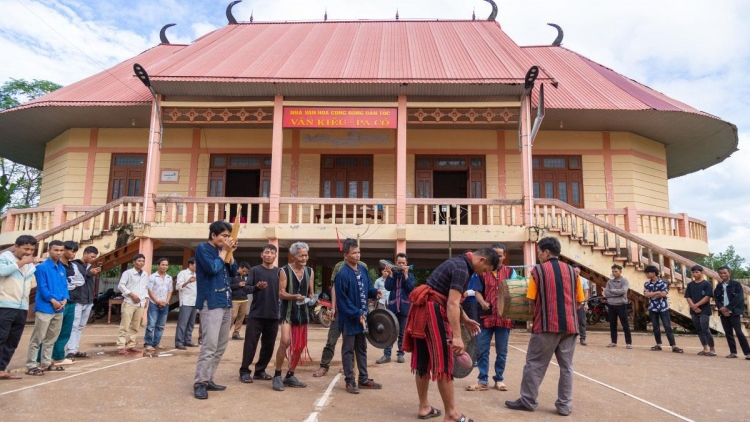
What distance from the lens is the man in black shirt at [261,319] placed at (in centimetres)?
532

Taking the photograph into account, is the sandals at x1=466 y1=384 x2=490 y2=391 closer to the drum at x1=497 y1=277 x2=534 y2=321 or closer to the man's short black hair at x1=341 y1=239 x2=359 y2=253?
the drum at x1=497 y1=277 x2=534 y2=321

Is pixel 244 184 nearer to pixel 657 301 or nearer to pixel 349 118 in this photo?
pixel 349 118

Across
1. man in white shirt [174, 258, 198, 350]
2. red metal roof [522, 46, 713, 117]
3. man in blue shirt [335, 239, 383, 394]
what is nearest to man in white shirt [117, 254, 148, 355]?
man in white shirt [174, 258, 198, 350]

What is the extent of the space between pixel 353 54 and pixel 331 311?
33.0 ft

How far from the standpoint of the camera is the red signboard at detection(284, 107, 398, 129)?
11.7 m

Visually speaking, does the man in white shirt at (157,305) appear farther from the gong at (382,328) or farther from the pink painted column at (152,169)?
the pink painted column at (152,169)

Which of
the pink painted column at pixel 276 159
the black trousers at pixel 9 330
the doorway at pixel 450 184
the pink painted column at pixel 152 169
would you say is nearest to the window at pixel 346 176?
the doorway at pixel 450 184

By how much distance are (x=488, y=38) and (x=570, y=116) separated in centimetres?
420

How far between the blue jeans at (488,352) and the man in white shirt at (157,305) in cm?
474

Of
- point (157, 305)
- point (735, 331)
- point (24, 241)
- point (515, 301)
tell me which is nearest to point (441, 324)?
point (515, 301)

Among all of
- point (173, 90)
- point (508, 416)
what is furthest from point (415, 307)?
point (173, 90)

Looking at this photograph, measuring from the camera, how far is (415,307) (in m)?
4.07

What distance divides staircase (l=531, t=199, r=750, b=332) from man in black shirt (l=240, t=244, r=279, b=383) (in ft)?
24.3

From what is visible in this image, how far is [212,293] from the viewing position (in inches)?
185
